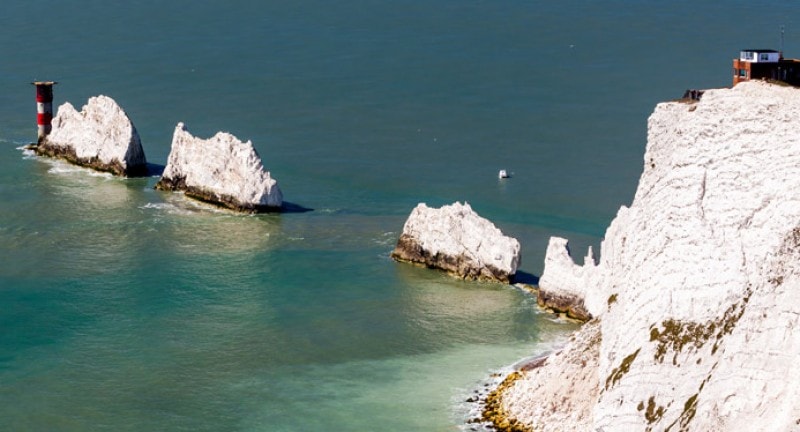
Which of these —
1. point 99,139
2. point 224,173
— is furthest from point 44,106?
point 224,173

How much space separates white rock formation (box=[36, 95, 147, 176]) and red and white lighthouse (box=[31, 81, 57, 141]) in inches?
72.8

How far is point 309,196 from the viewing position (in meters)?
99.2

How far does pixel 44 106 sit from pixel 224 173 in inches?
951

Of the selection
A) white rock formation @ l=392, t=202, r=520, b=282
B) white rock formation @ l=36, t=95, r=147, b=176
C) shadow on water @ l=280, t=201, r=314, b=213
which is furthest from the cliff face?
white rock formation @ l=36, t=95, r=147, b=176

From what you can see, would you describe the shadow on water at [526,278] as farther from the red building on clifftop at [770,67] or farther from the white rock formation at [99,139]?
the white rock formation at [99,139]

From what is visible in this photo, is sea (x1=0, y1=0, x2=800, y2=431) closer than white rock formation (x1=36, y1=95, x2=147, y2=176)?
Yes

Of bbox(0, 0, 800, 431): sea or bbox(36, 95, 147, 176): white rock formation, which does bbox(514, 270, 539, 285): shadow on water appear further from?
bbox(36, 95, 147, 176): white rock formation

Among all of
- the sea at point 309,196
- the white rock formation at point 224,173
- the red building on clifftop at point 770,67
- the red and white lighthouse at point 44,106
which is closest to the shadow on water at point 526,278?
the sea at point 309,196

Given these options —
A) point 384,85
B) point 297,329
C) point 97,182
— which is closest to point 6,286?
point 297,329

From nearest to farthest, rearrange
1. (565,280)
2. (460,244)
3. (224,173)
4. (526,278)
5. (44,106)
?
(565,280)
(526,278)
(460,244)
(224,173)
(44,106)

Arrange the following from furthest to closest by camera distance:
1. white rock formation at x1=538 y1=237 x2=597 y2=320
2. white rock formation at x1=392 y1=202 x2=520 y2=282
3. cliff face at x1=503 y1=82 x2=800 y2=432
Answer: white rock formation at x1=392 y1=202 x2=520 y2=282 → white rock formation at x1=538 y1=237 x2=597 y2=320 → cliff face at x1=503 y1=82 x2=800 y2=432

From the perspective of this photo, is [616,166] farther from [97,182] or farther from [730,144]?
[730,144]

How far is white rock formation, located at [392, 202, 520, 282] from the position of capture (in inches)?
3086

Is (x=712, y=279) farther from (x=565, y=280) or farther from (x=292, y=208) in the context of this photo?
(x=292, y=208)
